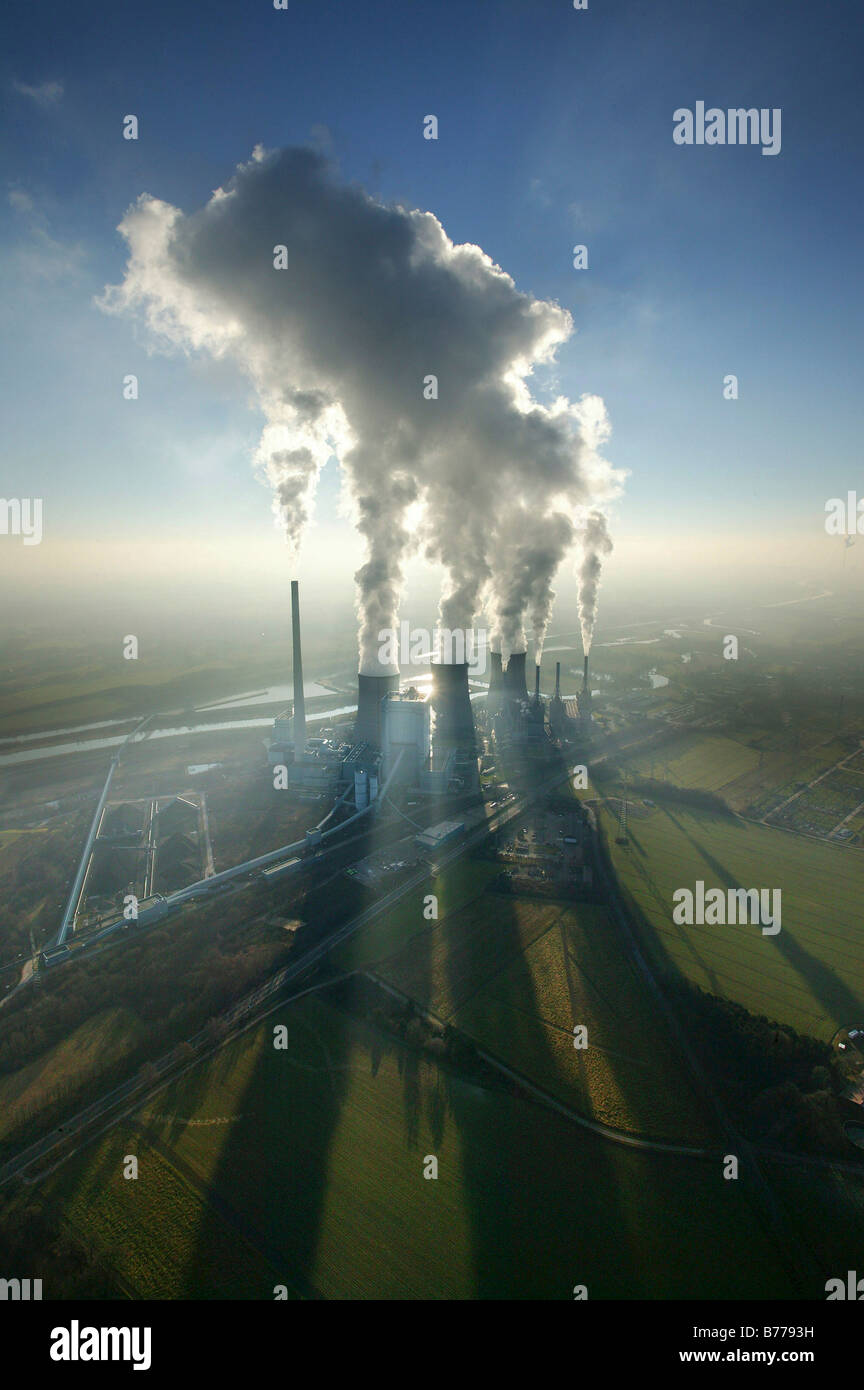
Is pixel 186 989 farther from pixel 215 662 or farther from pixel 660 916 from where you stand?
pixel 215 662

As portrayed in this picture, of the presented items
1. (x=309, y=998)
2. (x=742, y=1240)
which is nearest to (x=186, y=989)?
(x=309, y=998)

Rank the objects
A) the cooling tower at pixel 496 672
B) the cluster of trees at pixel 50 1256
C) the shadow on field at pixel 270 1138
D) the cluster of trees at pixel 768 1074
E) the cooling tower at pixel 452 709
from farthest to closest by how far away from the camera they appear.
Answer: the cooling tower at pixel 496 672, the cooling tower at pixel 452 709, the cluster of trees at pixel 768 1074, the shadow on field at pixel 270 1138, the cluster of trees at pixel 50 1256

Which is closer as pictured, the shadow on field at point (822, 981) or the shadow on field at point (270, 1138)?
the shadow on field at point (270, 1138)

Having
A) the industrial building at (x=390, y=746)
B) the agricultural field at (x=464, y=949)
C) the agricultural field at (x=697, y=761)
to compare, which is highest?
the industrial building at (x=390, y=746)

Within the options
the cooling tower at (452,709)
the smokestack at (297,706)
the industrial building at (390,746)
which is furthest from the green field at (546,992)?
the smokestack at (297,706)

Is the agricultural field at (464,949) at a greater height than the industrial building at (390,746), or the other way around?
the industrial building at (390,746)

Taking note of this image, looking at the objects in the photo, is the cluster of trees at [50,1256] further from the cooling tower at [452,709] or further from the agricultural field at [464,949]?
→ the cooling tower at [452,709]

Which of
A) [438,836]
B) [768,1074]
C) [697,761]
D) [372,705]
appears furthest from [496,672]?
[768,1074]
